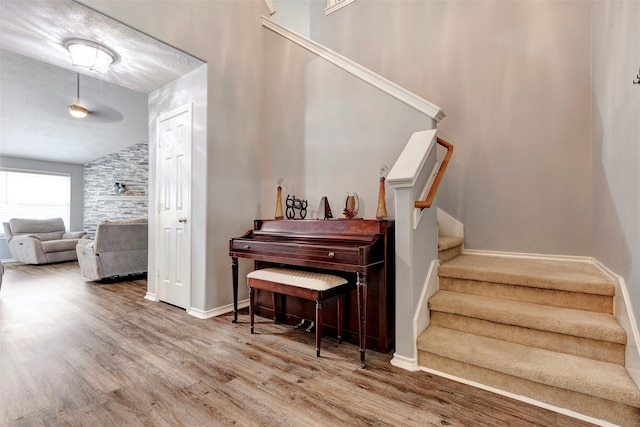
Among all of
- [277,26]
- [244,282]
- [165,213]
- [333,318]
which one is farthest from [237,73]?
[333,318]

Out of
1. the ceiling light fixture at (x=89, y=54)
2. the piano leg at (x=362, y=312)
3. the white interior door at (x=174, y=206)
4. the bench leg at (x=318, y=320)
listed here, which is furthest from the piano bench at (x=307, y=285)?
the ceiling light fixture at (x=89, y=54)

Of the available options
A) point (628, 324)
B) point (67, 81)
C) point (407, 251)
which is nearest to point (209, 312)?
point (407, 251)

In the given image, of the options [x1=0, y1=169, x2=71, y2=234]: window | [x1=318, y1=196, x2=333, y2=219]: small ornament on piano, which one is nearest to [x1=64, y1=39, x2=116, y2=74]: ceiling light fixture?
[x1=318, y1=196, x2=333, y2=219]: small ornament on piano

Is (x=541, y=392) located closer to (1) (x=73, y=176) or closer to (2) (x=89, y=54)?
(2) (x=89, y=54)

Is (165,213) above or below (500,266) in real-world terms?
above

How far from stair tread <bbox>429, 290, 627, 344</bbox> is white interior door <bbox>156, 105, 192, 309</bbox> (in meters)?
2.48

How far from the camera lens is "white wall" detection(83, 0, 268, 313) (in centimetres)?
276

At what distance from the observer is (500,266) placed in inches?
93.7

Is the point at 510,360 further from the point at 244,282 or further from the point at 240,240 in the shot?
the point at 244,282

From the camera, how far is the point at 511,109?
9.77ft

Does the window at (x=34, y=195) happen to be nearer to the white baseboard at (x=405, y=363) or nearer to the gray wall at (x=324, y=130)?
the gray wall at (x=324, y=130)

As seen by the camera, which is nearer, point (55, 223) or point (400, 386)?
point (400, 386)

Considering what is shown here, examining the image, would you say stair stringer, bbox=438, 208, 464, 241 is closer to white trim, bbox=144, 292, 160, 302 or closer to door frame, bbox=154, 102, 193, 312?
door frame, bbox=154, 102, 193, 312

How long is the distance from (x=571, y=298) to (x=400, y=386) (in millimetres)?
1282
